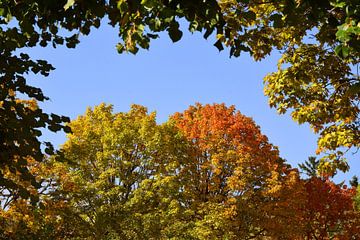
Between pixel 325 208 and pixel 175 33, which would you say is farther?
pixel 325 208

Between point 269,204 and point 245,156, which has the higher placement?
point 245,156

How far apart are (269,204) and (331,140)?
1335 centimetres

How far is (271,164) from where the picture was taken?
90.3 ft

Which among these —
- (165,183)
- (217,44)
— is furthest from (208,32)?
(165,183)

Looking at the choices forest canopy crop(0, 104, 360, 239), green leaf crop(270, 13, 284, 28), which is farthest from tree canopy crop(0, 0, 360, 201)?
forest canopy crop(0, 104, 360, 239)

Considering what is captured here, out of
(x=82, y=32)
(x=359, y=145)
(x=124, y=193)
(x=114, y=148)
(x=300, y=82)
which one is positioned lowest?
(x=82, y=32)

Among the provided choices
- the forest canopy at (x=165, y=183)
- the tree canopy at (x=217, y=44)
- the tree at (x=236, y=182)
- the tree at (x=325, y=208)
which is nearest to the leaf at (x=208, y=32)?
the tree canopy at (x=217, y=44)

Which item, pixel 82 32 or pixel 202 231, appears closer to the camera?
pixel 82 32

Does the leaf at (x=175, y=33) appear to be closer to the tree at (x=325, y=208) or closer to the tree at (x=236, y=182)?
the tree at (x=236, y=182)

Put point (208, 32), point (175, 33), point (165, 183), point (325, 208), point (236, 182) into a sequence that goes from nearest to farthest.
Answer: point (175, 33) → point (208, 32) → point (165, 183) → point (236, 182) → point (325, 208)

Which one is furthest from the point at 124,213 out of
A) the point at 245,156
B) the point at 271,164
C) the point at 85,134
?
the point at 271,164

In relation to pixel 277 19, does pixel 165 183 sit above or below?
above

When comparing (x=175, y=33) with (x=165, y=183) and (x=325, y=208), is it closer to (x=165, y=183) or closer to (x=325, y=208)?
(x=165, y=183)

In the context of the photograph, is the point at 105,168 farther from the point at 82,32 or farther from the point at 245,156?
the point at 82,32
